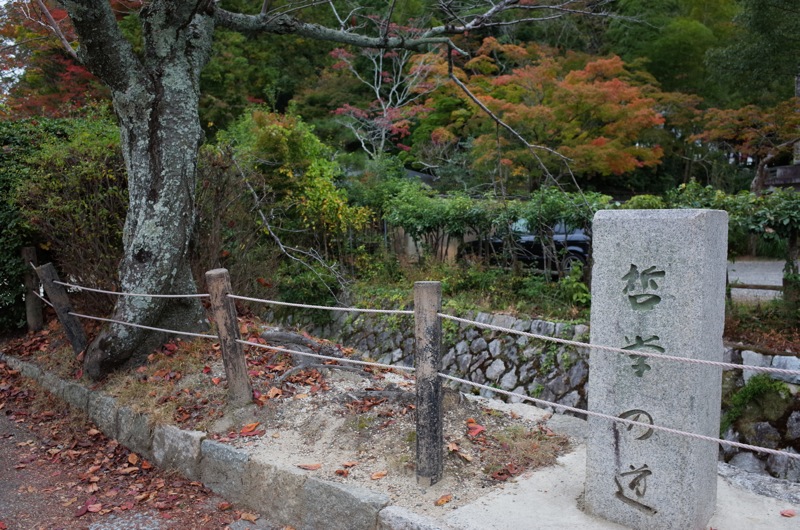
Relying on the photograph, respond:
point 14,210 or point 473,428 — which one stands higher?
point 14,210

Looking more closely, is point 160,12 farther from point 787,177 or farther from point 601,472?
point 787,177

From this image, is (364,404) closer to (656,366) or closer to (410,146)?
(656,366)

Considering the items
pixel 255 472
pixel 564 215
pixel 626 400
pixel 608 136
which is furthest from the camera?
pixel 608 136

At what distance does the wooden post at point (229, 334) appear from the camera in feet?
14.5

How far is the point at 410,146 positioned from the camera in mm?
18016

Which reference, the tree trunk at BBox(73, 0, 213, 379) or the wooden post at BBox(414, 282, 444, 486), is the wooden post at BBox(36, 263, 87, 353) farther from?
the wooden post at BBox(414, 282, 444, 486)

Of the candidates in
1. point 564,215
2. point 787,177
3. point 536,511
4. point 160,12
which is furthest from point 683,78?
point 536,511

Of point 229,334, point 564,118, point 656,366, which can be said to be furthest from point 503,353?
point 564,118

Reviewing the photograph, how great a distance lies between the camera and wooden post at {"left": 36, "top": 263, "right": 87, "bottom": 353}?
19.2 feet

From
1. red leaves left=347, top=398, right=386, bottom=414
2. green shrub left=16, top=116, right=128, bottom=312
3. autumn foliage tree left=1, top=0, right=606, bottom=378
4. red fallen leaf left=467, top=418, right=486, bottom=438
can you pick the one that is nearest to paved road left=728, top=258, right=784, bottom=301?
autumn foliage tree left=1, top=0, right=606, bottom=378

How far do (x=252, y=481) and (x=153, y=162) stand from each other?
299cm

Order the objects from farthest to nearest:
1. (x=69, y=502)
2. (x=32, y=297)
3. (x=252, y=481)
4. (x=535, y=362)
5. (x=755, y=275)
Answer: (x=755, y=275)
(x=535, y=362)
(x=32, y=297)
(x=69, y=502)
(x=252, y=481)

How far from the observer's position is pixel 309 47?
1861cm

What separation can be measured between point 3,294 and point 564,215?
7.23 metres
